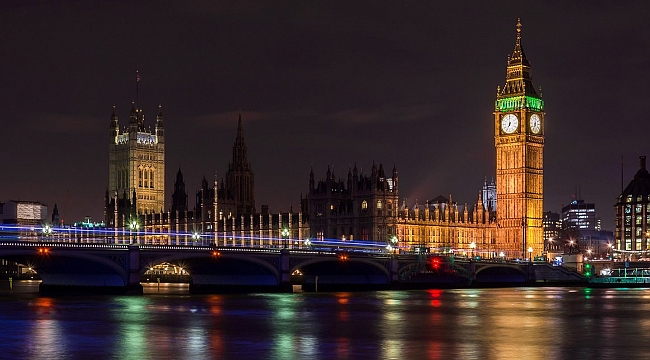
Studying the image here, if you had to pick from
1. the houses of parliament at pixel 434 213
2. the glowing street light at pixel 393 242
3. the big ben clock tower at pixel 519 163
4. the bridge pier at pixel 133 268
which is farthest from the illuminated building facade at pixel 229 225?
the bridge pier at pixel 133 268

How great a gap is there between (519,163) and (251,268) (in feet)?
238

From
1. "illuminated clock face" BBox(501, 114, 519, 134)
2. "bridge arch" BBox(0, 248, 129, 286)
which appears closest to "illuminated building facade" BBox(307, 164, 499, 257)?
"illuminated clock face" BBox(501, 114, 519, 134)

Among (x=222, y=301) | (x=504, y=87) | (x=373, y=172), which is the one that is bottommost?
(x=222, y=301)

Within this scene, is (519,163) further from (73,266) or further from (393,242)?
(73,266)

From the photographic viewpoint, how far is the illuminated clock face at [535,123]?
183 m

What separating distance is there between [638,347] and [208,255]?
66.5 metres

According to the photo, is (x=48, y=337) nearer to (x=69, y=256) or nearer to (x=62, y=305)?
(x=62, y=305)

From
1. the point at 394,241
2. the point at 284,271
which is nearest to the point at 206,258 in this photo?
the point at 284,271

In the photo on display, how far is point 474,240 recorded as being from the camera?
593 ft

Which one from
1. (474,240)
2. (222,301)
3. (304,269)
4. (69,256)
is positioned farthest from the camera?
(474,240)

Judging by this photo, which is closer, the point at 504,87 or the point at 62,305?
the point at 62,305

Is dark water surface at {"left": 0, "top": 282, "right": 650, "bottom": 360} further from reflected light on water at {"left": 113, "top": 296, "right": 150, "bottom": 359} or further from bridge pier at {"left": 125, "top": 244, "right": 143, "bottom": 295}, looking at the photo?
bridge pier at {"left": 125, "top": 244, "right": 143, "bottom": 295}

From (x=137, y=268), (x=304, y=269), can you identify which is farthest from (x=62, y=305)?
(x=304, y=269)

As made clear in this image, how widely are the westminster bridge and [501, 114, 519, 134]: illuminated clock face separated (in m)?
28.6
